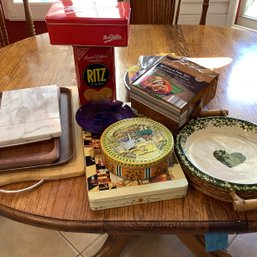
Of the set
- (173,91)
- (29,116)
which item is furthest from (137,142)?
(29,116)

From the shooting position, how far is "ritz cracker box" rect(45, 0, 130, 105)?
0.65 m

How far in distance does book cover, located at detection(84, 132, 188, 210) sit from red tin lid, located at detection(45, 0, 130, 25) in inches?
12.0

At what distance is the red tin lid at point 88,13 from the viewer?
65cm

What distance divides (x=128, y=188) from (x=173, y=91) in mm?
253

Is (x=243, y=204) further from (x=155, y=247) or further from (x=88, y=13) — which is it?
(x=155, y=247)

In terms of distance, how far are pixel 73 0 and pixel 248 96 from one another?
55 centimetres

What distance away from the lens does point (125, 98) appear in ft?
2.90

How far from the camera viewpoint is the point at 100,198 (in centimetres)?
55

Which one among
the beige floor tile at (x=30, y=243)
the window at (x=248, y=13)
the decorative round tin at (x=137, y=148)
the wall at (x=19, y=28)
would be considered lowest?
the beige floor tile at (x=30, y=243)

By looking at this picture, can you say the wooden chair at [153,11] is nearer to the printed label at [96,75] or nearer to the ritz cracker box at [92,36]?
the ritz cracker box at [92,36]

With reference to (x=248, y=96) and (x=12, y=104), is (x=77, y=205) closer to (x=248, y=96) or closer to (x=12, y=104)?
(x=12, y=104)

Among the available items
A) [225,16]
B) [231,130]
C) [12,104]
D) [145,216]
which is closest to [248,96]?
[231,130]

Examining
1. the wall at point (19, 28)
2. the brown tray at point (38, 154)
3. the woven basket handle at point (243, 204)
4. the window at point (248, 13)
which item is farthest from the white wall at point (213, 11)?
the woven basket handle at point (243, 204)

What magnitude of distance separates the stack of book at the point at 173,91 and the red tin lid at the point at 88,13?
15 cm
